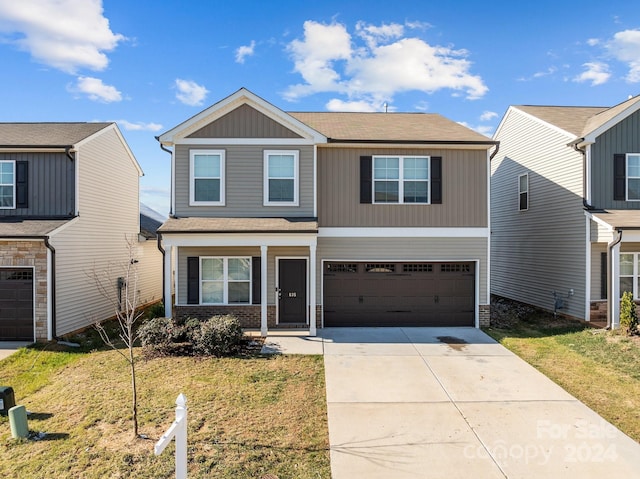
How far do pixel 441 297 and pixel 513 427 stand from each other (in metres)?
6.27

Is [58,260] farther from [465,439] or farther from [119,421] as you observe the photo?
[465,439]

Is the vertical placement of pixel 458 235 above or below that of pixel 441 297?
above

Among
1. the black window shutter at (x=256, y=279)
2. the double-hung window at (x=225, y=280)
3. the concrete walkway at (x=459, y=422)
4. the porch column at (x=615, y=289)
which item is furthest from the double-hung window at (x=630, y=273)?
the double-hung window at (x=225, y=280)

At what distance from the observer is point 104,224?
42.7 ft

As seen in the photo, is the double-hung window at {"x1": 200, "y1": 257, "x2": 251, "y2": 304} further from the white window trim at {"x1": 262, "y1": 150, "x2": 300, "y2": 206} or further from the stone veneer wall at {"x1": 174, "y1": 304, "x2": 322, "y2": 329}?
the white window trim at {"x1": 262, "y1": 150, "x2": 300, "y2": 206}

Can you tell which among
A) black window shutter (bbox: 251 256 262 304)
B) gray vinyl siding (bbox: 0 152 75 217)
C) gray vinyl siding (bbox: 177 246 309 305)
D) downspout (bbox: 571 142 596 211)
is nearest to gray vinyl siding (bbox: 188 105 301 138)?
gray vinyl siding (bbox: 177 246 309 305)

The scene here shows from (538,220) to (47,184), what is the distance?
56.3ft

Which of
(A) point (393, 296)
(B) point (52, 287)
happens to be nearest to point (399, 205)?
(A) point (393, 296)

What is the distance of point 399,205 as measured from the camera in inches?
459

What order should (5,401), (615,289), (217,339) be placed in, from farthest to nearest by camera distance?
(615,289)
(217,339)
(5,401)

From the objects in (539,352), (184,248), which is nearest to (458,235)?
(539,352)

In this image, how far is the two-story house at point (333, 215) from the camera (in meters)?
11.3

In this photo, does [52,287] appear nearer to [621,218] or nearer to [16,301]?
[16,301]

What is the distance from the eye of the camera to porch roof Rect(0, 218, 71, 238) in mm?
9789
